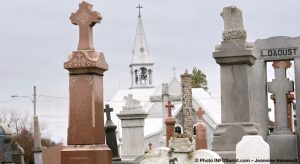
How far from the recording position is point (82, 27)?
448 inches

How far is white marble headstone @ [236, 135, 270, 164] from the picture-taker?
26.2 ft

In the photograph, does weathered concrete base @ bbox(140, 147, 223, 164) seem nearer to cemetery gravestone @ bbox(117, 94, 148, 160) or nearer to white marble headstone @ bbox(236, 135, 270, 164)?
white marble headstone @ bbox(236, 135, 270, 164)

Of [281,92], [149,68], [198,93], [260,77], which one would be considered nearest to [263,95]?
[260,77]

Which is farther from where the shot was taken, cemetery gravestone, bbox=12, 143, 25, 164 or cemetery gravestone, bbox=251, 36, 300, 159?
cemetery gravestone, bbox=12, 143, 25, 164

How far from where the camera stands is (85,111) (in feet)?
35.9

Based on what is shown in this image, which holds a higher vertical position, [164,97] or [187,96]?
[164,97]

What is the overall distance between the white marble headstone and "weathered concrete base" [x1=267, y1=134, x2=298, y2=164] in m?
5.23

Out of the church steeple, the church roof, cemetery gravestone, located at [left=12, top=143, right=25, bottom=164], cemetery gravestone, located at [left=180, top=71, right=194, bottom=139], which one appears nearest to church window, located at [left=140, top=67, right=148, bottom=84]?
the church steeple

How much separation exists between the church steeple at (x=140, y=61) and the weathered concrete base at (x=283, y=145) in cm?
5775

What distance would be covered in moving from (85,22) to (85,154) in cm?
254

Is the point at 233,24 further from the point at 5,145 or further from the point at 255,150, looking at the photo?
the point at 5,145

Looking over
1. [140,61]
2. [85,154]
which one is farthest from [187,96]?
[140,61]

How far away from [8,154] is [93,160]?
4748 mm

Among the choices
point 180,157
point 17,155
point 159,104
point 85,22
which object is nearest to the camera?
point 180,157
